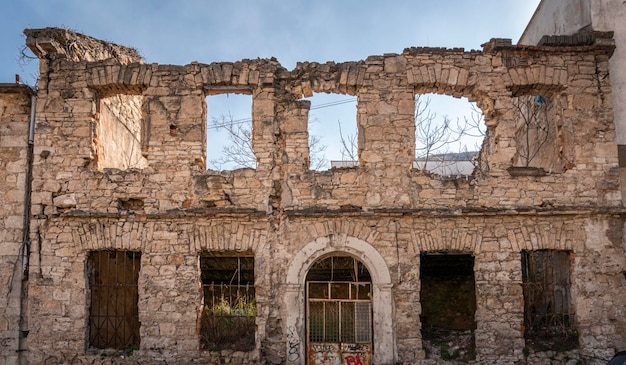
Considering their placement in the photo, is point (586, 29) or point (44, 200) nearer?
point (44, 200)

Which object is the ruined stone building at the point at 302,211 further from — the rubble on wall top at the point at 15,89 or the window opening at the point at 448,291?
the window opening at the point at 448,291

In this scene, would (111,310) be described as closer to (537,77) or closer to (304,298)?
(304,298)

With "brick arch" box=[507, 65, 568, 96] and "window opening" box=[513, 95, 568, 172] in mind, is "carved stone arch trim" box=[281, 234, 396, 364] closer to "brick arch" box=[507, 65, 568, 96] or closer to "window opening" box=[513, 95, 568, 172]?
"window opening" box=[513, 95, 568, 172]

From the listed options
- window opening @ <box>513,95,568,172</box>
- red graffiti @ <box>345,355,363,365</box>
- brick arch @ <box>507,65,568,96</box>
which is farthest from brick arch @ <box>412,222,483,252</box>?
Result: brick arch @ <box>507,65,568,96</box>

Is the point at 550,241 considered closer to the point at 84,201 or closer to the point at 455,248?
the point at 455,248

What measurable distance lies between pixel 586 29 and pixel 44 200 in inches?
407

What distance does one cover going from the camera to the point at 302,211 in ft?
29.3

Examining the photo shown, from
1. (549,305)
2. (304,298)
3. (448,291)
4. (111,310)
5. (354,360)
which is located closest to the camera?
(354,360)

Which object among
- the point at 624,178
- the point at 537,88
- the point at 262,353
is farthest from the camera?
the point at 624,178

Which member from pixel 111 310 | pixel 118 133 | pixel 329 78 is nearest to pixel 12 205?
pixel 118 133

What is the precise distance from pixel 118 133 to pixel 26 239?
9.53 feet

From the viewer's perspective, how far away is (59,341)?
29.0ft

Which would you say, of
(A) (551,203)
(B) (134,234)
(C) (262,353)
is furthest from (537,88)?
(B) (134,234)

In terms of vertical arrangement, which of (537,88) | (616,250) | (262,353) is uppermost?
(537,88)
